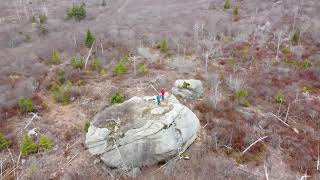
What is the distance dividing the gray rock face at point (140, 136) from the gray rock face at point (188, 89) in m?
4.11

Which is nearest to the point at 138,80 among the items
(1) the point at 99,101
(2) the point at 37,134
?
(1) the point at 99,101

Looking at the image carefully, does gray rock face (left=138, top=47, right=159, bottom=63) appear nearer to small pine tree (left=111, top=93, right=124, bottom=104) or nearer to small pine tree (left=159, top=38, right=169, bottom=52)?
small pine tree (left=159, top=38, right=169, bottom=52)

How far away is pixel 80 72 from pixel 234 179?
14.1m

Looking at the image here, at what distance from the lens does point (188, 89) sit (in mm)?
19984

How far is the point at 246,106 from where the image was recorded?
19.6 meters

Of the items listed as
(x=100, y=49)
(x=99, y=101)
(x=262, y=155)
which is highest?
(x=100, y=49)

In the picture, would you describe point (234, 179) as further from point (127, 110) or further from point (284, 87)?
point (284, 87)

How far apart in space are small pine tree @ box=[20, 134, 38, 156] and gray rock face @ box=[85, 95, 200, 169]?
8.85ft

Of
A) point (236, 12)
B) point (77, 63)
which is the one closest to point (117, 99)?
point (77, 63)

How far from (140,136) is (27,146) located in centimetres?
546

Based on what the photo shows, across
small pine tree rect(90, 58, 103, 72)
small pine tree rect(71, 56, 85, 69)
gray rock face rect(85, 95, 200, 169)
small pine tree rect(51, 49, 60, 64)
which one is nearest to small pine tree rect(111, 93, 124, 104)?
gray rock face rect(85, 95, 200, 169)

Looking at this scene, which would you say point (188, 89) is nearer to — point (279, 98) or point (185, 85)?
point (185, 85)

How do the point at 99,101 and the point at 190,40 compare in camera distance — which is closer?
the point at 99,101

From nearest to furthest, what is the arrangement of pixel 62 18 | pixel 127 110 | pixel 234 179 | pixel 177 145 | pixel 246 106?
pixel 234 179 < pixel 177 145 < pixel 127 110 < pixel 246 106 < pixel 62 18
